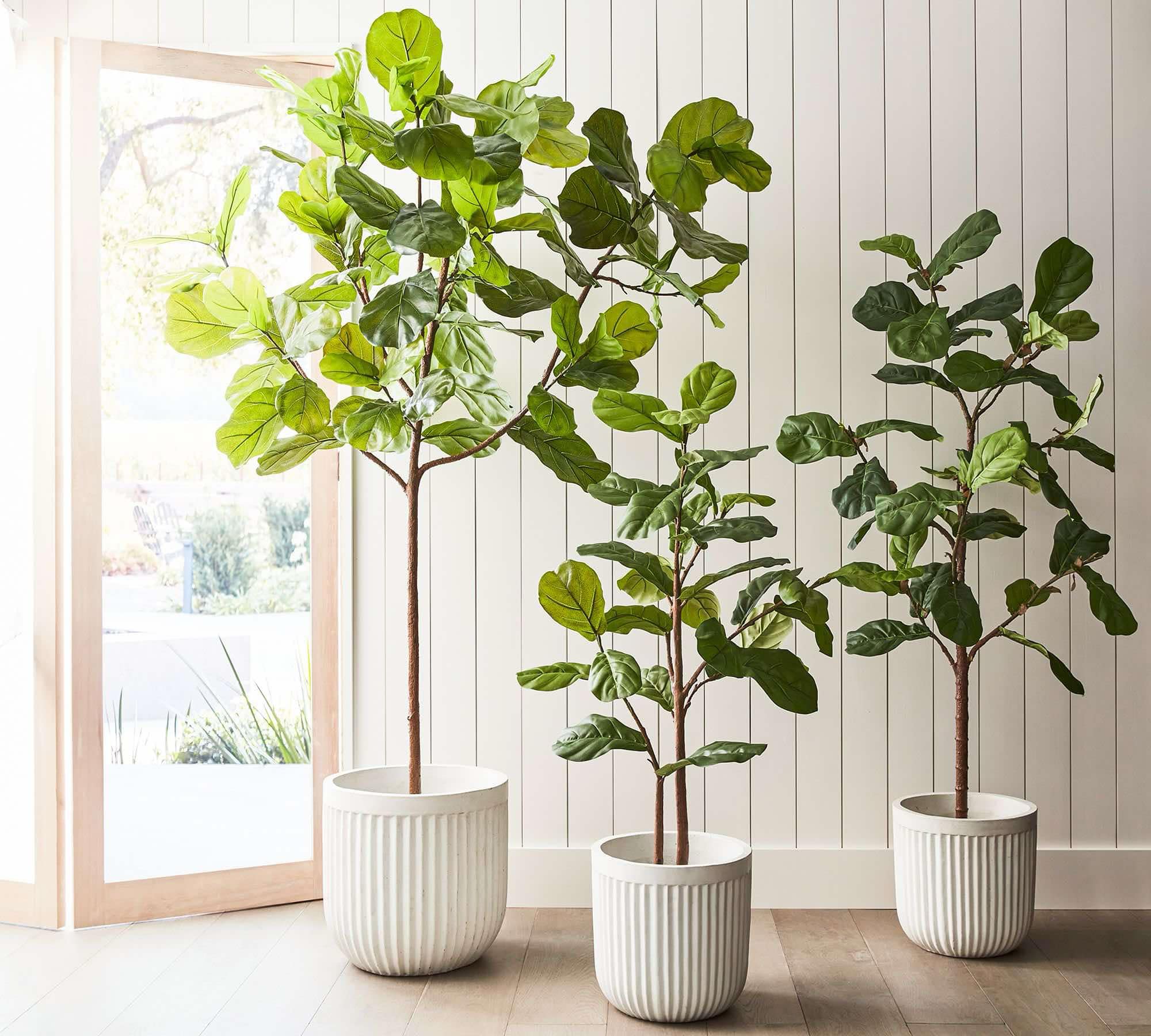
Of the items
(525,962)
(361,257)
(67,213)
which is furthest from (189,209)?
(525,962)

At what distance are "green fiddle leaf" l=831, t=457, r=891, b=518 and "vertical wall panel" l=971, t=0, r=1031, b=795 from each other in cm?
55

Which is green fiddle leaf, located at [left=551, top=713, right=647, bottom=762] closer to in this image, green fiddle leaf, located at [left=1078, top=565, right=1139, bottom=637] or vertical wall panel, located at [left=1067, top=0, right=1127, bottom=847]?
green fiddle leaf, located at [left=1078, top=565, right=1139, bottom=637]

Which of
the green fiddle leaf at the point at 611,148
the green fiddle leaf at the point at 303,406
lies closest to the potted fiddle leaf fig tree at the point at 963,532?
the green fiddle leaf at the point at 611,148

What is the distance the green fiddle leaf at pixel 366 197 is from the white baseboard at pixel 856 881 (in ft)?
5.14

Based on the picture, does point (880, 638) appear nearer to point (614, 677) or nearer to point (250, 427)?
point (614, 677)

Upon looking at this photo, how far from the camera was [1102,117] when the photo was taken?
101 inches

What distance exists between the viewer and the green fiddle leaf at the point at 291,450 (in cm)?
213

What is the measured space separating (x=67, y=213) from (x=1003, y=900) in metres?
2.59

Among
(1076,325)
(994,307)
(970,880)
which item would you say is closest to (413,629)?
(970,880)

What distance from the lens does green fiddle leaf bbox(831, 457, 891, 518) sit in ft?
6.90

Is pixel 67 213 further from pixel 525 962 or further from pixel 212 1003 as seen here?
pixel 525 962

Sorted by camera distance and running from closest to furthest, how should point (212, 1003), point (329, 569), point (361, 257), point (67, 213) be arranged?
point (212, 1003)
point (361, 257)
point (67, 213)
point (329, 569)

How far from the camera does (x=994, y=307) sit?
7.14 feet

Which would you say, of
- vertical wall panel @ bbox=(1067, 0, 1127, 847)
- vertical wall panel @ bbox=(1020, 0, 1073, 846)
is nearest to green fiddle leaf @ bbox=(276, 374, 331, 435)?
vertical wall panel @ bbox=(1020, 0, 1073, 846)
